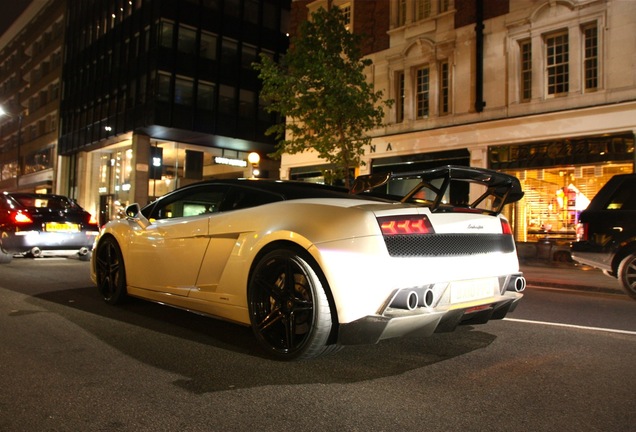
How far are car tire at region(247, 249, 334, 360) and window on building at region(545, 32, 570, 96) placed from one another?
14.8 m

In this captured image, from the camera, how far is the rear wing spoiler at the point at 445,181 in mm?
3352

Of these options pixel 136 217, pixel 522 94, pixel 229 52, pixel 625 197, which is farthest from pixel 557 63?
pixel 229 52

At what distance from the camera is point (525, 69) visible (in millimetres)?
16062

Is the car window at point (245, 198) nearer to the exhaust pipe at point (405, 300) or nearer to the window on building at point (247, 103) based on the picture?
the exhaust pipe at point (405, 300)

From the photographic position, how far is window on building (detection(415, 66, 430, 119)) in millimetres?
18562

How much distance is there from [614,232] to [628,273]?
65 centimetres

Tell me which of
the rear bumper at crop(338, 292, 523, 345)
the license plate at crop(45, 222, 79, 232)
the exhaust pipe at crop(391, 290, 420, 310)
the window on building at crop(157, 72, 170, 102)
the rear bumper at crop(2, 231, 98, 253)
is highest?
the window on building at crop(157, 72, 170, 102)

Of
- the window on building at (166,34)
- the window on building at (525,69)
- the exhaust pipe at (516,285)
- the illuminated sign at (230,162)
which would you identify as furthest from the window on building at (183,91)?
the exhaust pipe at (516,285)

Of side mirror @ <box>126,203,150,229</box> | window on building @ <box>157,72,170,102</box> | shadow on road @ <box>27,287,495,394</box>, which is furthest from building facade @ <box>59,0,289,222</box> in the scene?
shadow on road @ <box>27,287,495,394</box>

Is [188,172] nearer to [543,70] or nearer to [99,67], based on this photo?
[99,67]

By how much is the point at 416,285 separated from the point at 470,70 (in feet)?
51.9

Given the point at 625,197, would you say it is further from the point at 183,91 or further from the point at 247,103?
the point at 247,103

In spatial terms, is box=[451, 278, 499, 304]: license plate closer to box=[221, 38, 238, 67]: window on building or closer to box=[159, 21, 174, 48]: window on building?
box=[159, 21, 174, 48]: window on building

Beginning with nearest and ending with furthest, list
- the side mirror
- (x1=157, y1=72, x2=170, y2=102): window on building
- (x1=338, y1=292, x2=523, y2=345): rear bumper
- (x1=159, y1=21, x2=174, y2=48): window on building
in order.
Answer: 1. (x1=338, y1=292, x2=523, y2=345): rear bumper
2. the side mirror
3. (x1=157, y1=72, x2=170, y2=102): window on building
4. (x1=159, y1=21, x2=174, y2=48): window on building
